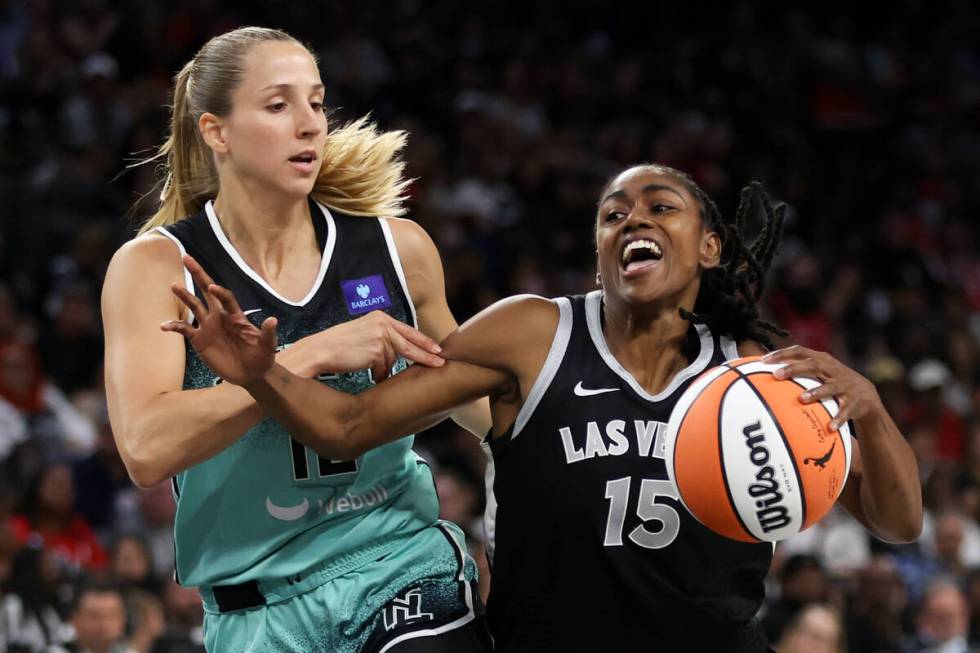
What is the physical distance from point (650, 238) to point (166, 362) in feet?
3.61

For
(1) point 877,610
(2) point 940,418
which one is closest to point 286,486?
(1) point 877,610

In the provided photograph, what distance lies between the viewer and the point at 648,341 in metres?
3.42

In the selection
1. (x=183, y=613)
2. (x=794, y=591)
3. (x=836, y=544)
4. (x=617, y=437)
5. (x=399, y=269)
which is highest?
(x=399, y=269)

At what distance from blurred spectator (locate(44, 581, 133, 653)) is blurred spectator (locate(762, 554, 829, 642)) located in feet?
9.32

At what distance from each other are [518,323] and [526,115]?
25.1 feet

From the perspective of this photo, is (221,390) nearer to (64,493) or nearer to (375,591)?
(375,591)

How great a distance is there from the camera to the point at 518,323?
3348mm

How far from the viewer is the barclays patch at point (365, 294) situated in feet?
11.2

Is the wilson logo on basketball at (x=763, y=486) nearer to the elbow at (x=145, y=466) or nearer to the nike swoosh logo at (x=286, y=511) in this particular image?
the nike swoosh logo at (x=286, y=511)

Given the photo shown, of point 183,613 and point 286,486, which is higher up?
point 286,486

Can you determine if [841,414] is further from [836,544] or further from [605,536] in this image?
[836,544]

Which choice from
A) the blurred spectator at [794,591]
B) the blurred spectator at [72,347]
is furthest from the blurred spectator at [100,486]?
the blurred spectator at [794,591]

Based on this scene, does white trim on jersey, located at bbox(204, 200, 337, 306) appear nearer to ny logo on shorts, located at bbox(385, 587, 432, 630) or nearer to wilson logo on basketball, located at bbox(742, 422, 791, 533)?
ny logo on shorts, located at bbox(385, 587, 432, 630)

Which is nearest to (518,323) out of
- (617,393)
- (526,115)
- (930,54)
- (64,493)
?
(617,393)
